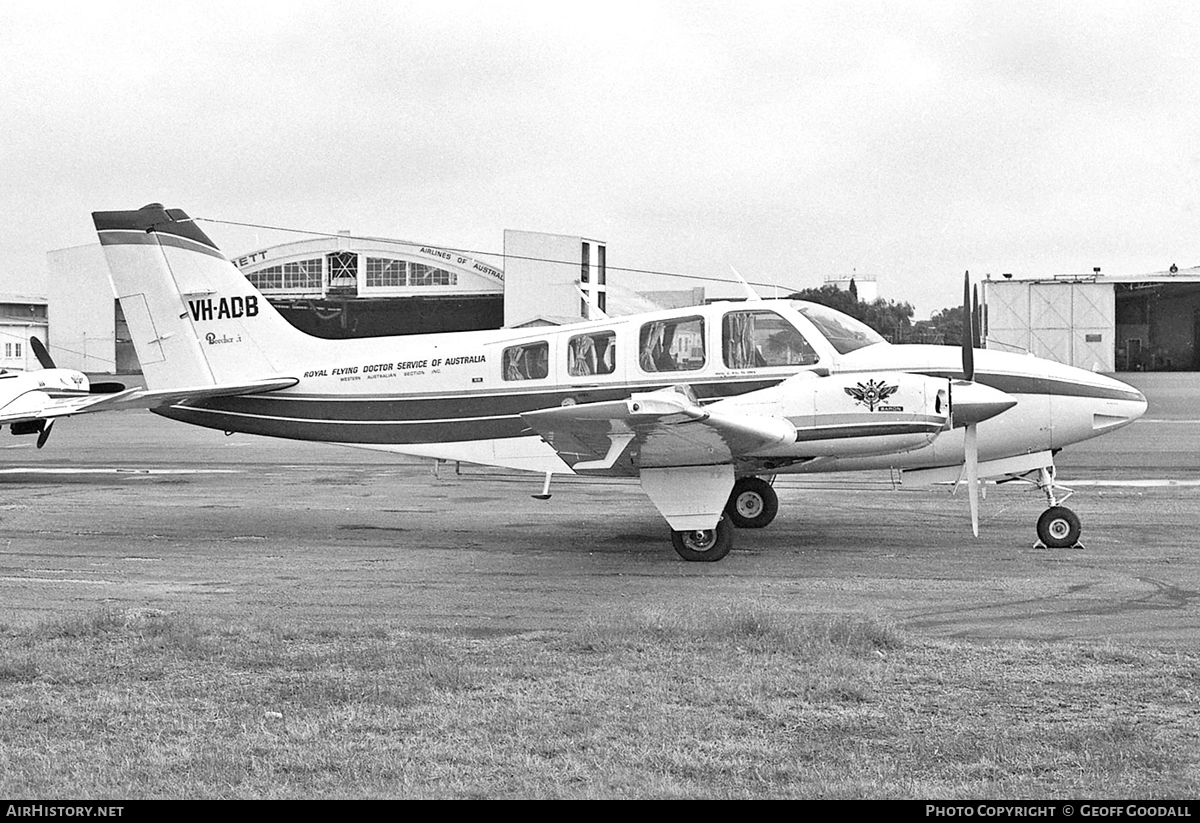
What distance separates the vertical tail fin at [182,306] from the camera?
16.2 meters

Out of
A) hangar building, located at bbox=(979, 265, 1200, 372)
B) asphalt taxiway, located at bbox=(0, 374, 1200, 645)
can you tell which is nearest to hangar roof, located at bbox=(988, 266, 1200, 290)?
hangar building, located at bbox=(979, 265, 1200, 372)

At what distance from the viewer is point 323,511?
1758 cm

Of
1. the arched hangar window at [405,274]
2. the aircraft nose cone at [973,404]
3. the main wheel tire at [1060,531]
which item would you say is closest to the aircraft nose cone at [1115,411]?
the main wheel tire at [1060,531]

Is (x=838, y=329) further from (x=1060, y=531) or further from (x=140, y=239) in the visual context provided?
(x=140, y=239)

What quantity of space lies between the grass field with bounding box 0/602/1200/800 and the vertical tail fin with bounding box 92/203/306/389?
23.2 feet

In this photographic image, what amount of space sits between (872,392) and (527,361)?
4.21 meters

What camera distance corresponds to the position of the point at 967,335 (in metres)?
12.5

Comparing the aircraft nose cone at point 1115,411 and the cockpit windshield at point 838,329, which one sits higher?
the cockpit windshield at point 838,329

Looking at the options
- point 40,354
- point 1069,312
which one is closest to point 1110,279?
point 1069,312

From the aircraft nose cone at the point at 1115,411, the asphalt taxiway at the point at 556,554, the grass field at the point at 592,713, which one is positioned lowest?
the grass field at the point at 592,713

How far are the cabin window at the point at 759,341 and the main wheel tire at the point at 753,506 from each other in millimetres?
2151

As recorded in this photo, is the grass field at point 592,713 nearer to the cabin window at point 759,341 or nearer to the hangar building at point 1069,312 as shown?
the cabin window at point 759,341

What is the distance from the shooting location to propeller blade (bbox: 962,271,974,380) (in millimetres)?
12375

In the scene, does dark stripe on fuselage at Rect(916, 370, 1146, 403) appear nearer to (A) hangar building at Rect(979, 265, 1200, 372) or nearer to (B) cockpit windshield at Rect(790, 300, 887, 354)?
(B) cockpit windshield at Rect(790, 300, 887, 354)
